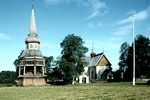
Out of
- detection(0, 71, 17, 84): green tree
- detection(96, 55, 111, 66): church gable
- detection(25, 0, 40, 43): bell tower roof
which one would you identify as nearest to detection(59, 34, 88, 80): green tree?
detection(25, 0, 40, 43): bell tower roof

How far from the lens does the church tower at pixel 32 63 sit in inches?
2655

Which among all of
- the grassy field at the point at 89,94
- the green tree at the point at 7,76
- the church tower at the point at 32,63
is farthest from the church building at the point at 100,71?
the green tree at the point at 7,76

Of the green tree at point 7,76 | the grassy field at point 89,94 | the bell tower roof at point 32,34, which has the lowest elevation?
the green tree at point 7,76

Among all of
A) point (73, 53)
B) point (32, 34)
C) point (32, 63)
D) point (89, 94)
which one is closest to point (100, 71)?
point (73, 53)

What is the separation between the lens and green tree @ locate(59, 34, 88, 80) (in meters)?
66.2

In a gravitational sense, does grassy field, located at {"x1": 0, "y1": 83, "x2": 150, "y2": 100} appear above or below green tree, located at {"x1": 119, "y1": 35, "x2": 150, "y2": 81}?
below

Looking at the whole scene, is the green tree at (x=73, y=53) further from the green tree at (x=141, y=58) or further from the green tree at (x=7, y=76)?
the green tree at (x=7, y=76)

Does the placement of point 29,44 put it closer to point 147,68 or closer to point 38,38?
point 38,38

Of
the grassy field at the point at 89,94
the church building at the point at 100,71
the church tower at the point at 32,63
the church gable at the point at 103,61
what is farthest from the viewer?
the church gable at the point at 103,61

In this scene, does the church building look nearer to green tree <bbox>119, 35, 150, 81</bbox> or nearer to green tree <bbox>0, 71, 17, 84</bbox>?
green tree <bbox>119, 35, 150, 81</bbox>

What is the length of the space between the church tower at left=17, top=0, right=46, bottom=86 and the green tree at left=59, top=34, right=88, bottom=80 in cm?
659

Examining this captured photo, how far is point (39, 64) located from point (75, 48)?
1121 centimetres

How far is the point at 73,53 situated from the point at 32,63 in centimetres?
1177

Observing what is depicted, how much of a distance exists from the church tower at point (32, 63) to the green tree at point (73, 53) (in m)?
6.59
